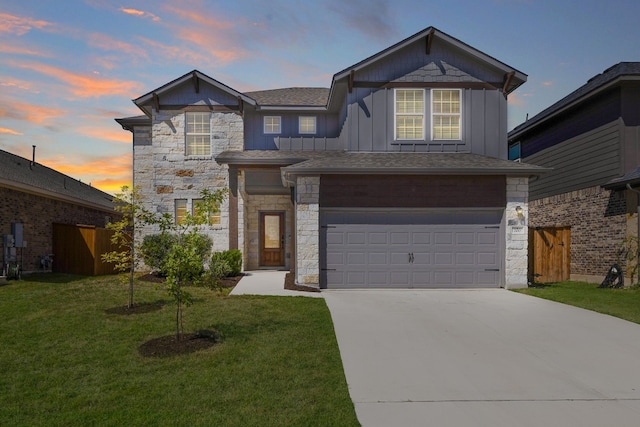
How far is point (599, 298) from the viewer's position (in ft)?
37.0

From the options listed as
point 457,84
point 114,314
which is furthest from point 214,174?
point 457,84

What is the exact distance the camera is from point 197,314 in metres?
8.46

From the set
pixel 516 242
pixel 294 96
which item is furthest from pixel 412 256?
pixel 294 96

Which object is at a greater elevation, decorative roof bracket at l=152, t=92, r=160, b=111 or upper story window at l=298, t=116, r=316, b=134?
decorative roof bracket at l=152, t=92, r=160, b=111

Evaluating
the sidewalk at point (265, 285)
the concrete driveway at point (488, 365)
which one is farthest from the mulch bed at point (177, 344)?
the sidewalk at point (265, 285)

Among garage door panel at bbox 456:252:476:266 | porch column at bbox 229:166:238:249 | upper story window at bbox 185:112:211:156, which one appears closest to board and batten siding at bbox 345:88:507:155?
garage door panel at bbox 456:252:476:266

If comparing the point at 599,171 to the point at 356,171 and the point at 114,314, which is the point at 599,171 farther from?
the point at 114,314

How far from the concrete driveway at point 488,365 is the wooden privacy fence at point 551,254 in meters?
6.88

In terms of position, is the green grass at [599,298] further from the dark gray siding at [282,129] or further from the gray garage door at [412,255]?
the dark gray siding at [282,129]

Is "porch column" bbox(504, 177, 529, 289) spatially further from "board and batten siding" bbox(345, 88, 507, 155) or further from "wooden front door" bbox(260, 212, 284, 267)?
"wooden front door" bbox(260, 212, 284, 267)

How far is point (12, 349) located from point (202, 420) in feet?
14.0

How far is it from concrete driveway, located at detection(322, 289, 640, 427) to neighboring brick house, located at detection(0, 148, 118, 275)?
12.5 m

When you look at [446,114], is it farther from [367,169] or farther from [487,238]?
[487,238]

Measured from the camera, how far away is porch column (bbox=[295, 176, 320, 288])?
39.2 ft
